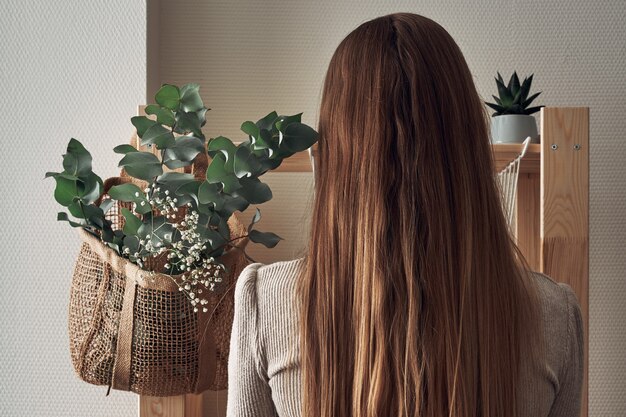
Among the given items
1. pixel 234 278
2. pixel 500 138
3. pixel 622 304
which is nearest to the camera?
pixel 234 278

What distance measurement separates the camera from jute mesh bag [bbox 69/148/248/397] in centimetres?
113

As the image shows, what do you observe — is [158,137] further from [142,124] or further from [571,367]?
[571,367]

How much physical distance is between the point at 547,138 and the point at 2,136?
105cm

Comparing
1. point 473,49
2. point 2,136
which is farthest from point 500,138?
point 2,136

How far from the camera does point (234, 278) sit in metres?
1.20

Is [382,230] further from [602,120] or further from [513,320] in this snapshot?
[602,120]

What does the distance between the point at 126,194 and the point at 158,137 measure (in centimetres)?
10

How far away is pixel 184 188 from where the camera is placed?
1113 mm

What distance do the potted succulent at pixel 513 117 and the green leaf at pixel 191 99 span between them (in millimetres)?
588

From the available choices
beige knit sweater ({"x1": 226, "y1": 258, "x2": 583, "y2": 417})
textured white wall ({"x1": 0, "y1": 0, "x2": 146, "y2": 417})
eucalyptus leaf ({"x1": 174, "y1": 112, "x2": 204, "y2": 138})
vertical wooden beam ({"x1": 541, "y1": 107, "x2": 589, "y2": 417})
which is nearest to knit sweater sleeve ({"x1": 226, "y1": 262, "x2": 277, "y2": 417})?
beige knit sweater ({"x1": 226, "y1": 258, "x2": 583, "y2": 417})

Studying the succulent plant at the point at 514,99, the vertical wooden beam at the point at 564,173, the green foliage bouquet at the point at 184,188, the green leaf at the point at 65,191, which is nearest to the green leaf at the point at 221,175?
the green foliage bouquet at the point at 184,188

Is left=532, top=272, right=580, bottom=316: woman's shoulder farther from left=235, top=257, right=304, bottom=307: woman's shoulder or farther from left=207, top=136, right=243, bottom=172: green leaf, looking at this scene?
left=207, top=136, right=243, bottom=172: green leaf

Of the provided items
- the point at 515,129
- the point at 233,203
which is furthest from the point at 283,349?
the point at 515,129

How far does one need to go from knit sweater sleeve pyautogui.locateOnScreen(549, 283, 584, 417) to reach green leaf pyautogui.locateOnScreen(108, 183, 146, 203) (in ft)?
2.03
